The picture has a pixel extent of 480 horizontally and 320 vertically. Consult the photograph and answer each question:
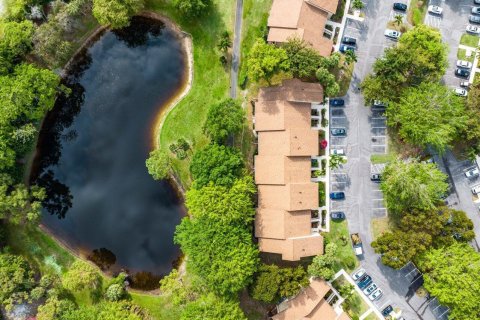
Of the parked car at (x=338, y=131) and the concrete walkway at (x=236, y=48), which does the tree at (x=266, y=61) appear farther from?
the parked car at (x=338, y=131)

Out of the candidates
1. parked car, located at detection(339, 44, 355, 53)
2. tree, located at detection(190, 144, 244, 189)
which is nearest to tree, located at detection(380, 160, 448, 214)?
parked car, located at detection(339, 44, 355, 53)

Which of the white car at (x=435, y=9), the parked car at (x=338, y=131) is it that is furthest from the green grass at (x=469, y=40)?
the parked car at (x=338, y=131)

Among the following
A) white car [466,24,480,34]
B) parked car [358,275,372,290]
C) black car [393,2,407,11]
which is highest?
→ black car [393,2,407,11]

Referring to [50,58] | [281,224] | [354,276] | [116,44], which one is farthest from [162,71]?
[354,276]

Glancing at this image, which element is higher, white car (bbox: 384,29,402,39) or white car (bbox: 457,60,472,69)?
white car (bbox: 384,29,402,39)

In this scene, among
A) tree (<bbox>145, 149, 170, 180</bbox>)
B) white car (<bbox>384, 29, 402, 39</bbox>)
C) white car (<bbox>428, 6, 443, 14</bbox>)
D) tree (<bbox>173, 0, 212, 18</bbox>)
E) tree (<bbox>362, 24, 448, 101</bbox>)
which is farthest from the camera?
white car (<bbox>384, 29, 402, 39</bbox>)

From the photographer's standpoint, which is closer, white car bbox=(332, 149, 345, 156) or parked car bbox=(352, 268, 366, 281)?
parked car bbox=(352, 268, 366, 281)

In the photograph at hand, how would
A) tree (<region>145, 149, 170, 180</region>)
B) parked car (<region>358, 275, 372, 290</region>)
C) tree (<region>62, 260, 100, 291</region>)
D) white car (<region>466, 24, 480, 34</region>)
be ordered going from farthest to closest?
white car (<region>466, 24, 480, 34</region>) < parked car (<region>358, 275, 372, 290</region>) < tree (<region>62, 260, 100, 291</region>) < tree (<region>145, 149, 170, 180</region>)

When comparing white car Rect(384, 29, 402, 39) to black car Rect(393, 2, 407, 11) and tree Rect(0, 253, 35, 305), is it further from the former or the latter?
tree Rect(0, 253, 35, 305)
